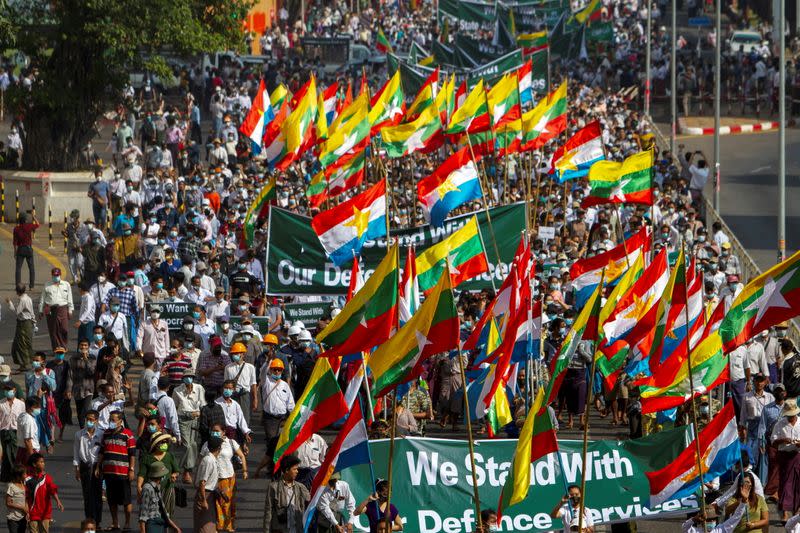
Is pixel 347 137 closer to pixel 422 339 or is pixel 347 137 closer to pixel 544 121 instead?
pixel 544 121

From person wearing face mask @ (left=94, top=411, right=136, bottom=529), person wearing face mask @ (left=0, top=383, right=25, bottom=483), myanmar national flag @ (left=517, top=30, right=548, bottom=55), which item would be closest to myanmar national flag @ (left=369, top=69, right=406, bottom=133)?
person wearing face mask @ (left=0, top=383, right=25, bottom=483)

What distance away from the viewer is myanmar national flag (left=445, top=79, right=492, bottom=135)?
92.8 ft

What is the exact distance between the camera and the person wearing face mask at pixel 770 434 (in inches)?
726

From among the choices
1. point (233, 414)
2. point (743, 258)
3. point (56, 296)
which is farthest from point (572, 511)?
point (743, 258)

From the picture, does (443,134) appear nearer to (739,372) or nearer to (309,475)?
(739,372)

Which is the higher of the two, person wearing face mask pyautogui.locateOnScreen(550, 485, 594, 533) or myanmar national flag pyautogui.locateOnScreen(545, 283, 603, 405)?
myanmar national flag pyautogui.locateOnScreen(545, 283, 603, 405)

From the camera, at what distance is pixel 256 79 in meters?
50.3

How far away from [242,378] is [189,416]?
101cm

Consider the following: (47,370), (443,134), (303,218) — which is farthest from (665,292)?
(443,134)

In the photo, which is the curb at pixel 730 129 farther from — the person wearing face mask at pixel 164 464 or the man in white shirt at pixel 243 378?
the person wearing face mask at pixel 164 464

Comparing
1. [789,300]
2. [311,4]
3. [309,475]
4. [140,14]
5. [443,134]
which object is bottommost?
[309,475]

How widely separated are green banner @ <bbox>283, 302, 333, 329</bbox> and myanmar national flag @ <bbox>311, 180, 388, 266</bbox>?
155 cm

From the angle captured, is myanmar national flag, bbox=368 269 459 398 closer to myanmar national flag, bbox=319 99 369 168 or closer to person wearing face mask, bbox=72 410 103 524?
person wearing face mask, bbox=72 410 103 524

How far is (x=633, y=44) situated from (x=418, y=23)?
578 inches
